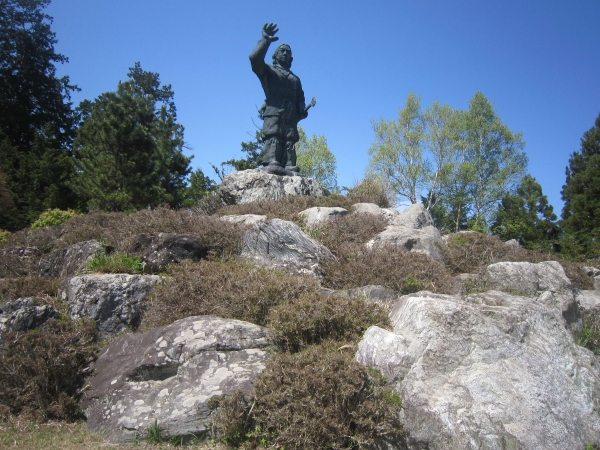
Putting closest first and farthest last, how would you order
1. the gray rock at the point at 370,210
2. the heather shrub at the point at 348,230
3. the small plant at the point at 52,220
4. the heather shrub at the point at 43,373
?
the heather shrub at the point at 43,373 → the heather shrub at the point at 348,230 → the gray rock at the point at 370,210 → the small plant at the point at 52,220

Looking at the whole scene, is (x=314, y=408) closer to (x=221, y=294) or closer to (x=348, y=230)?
(x=221, y=294)

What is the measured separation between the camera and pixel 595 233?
61.4 ft

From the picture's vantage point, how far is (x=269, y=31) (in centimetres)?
1250

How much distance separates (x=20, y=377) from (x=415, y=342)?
362cm

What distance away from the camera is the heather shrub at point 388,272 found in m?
6.82

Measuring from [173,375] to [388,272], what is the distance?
150 inches

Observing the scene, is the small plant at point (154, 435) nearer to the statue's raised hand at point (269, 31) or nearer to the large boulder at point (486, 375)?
the large boulder at point (486, 375)

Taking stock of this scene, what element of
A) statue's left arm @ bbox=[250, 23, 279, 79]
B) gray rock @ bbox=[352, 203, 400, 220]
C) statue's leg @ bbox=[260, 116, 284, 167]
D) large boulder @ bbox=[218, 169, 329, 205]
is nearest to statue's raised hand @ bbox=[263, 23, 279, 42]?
statue's left arm @ bbox=[250, 23, 279, 79]

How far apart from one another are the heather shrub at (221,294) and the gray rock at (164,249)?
1.05 meters

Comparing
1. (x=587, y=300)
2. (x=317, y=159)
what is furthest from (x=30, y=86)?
(x=587, y=300)

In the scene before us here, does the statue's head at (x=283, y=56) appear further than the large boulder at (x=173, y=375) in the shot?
Yes

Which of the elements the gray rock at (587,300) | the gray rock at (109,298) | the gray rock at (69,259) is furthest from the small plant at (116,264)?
the gray rock at (587,300)

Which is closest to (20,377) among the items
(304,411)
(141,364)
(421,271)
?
(141,364)

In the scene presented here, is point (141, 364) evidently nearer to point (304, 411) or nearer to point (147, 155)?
point (304, 411)
